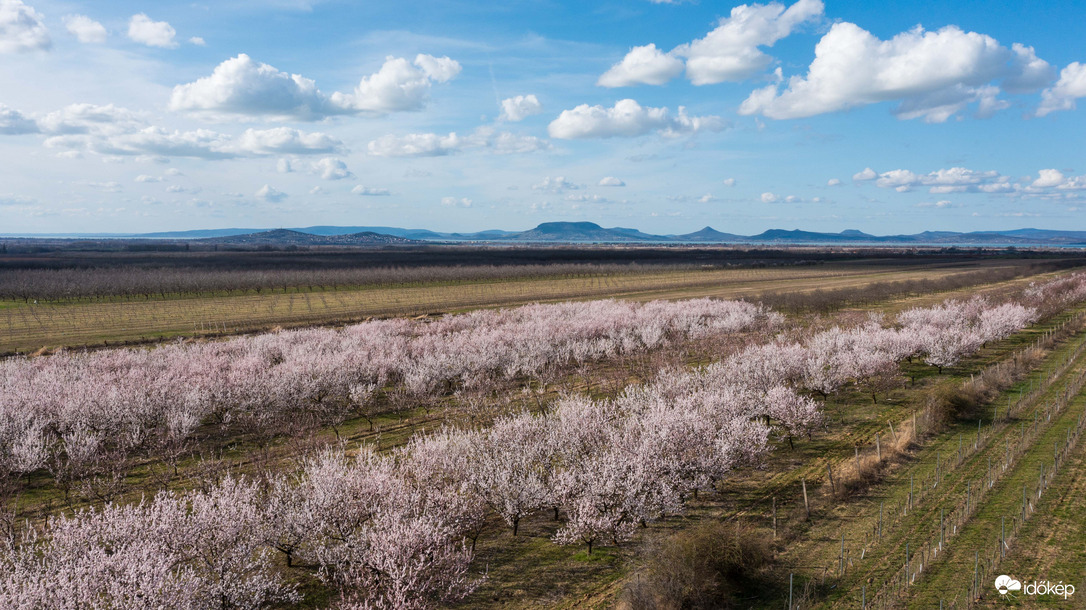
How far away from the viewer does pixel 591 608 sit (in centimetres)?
1496

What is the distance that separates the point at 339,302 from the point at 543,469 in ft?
241

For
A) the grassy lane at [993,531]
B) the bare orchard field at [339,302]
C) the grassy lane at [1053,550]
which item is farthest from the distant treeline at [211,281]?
the grassy lane at [1053,550]

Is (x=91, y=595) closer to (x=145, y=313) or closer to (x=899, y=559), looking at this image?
(x=899, y=559)

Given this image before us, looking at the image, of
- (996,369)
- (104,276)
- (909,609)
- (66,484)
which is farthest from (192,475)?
(104,276)

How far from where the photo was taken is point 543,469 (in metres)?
20.4

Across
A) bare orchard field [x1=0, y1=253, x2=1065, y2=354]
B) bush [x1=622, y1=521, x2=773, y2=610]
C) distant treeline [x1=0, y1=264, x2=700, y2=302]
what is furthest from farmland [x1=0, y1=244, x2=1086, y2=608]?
distant treeline [x1=0, y1=264, x2=700, y2=302]

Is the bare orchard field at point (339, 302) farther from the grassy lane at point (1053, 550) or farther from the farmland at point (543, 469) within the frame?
the grassy lane at point (1053, 550)

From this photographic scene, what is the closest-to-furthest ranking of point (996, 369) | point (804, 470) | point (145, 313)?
point (804, 470) < point (996, 369) < point (145, 313)

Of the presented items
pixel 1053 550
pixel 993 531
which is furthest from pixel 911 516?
pixel 1053 550

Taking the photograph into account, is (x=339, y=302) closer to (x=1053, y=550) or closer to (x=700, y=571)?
(x=700, y=571)

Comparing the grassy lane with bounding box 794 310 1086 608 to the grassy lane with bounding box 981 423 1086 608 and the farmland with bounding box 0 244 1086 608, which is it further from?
the grassy lane with bounding box 981 423 1086 608

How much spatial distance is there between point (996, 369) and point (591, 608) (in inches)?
1439

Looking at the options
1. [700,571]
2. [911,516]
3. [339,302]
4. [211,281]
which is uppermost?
[211,281]

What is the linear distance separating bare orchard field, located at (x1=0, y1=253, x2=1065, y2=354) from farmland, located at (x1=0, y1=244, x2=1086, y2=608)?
1195 cm
